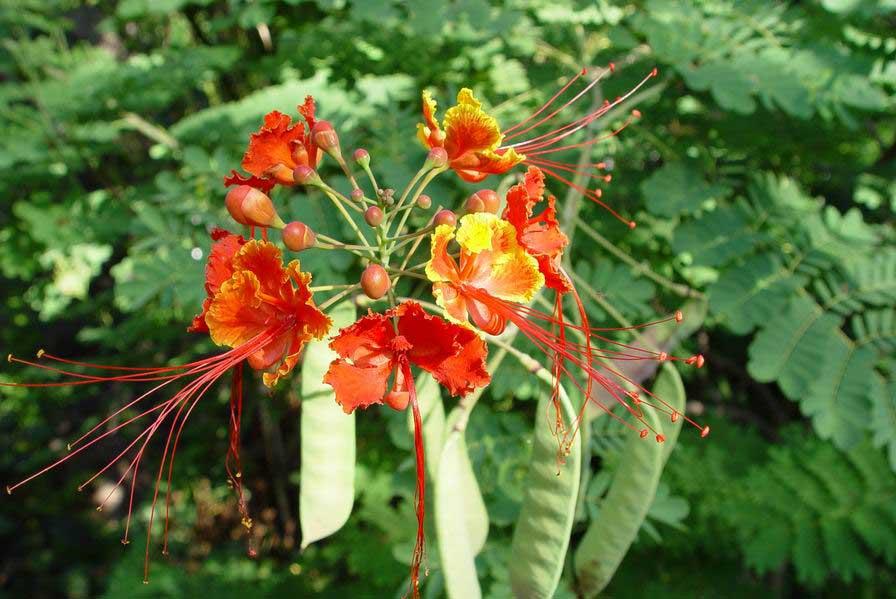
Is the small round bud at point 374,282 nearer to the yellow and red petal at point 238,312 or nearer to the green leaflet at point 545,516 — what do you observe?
the yellow and red petal at point 238,312

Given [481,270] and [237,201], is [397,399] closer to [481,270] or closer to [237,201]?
[481,270]

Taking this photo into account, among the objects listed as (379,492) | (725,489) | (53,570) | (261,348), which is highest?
(261,348)

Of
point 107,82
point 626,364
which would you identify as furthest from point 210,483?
point 626,364

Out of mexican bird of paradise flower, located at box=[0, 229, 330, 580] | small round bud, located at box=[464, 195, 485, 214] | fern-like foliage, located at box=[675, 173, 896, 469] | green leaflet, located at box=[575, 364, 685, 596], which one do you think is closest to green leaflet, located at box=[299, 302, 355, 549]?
mexican bird of paradise flower, located at box=[0, 229, 330, 580]

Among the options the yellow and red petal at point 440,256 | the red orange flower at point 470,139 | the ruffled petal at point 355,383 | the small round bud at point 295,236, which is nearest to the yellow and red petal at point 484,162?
the red orange flower at point 470,139

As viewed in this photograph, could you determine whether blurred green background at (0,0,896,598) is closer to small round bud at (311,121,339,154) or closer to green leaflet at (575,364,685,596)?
green leaflet at (575,364,685,596)

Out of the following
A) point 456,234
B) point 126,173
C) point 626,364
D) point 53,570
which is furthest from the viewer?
point 53,570

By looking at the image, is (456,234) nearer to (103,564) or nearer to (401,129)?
(401,129)
